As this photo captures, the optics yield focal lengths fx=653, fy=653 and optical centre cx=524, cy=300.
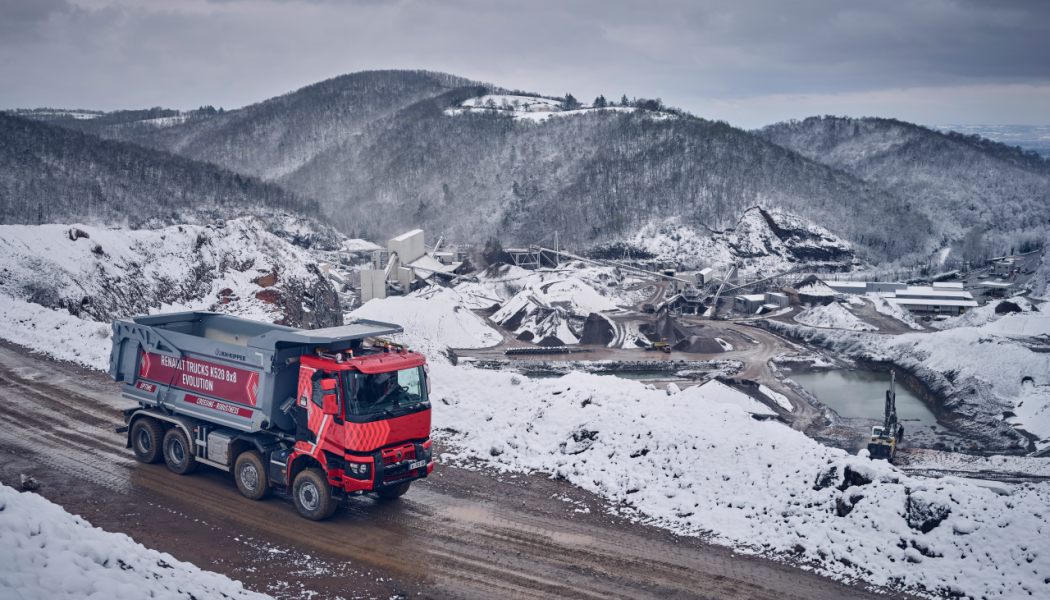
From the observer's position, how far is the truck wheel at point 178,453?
1232cm

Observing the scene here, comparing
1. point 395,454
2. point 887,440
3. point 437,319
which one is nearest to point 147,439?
point 395,454

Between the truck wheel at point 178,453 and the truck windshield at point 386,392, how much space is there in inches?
167

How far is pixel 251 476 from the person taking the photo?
37.9 feet

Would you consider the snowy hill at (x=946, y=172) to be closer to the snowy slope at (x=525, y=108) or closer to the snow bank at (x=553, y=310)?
the snowy slope at (x=525, y=108)

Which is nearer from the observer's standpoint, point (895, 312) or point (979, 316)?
point (979, 316)

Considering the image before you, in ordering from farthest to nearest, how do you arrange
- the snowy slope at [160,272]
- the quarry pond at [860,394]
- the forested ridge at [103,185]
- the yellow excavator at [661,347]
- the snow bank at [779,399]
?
the forested ridge at [103,185] < the yellow excavator at [661,347] < the quarry pond at [860,394] < the snow bank at [779,399] < the snowy slope at [160,272]

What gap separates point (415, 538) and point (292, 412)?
3048 mm

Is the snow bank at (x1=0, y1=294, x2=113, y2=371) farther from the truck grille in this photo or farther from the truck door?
the truck grille

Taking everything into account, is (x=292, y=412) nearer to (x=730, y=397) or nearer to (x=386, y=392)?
(x=386, y=392)

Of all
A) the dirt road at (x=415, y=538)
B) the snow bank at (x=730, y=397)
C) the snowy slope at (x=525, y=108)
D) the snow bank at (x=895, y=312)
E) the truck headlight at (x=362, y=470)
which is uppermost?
the snowy slope at (x=525, y=108)

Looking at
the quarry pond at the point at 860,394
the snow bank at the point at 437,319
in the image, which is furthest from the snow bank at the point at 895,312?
the snow bank at the point at 437,319

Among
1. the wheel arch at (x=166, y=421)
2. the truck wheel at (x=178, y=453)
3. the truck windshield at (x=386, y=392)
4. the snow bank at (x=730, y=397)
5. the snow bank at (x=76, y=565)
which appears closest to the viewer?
the snow bank at (x=76, y=565)

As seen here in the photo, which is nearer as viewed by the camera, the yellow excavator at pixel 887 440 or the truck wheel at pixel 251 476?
the truck wheel at pixel 251 476

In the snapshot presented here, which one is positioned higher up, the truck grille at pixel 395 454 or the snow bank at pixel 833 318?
the snow bank at pixel 833 318
